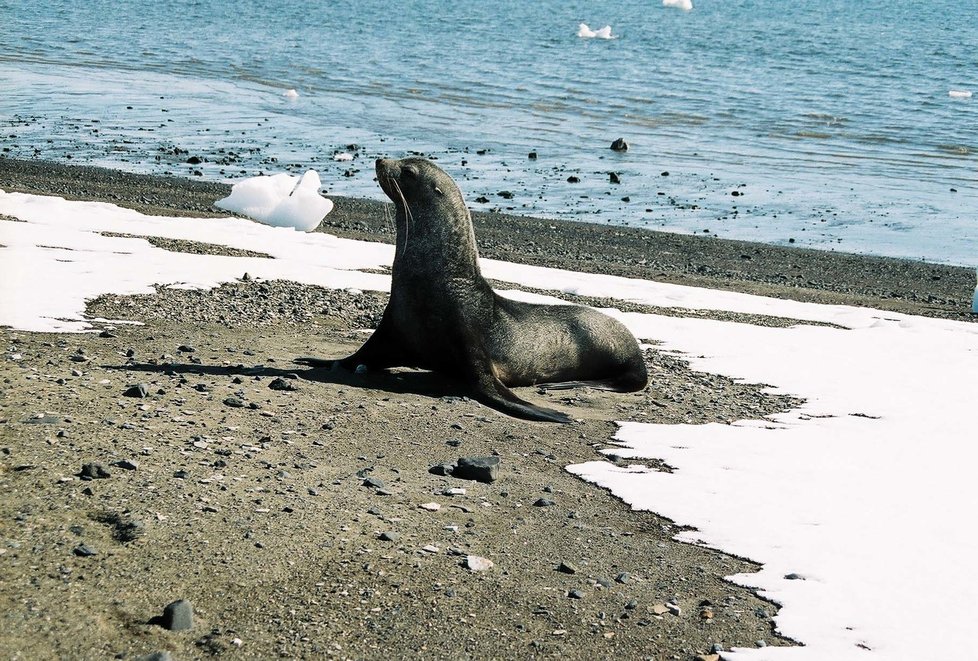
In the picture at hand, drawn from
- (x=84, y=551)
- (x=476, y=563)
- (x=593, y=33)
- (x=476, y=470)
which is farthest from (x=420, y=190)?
(x=593, y=33)

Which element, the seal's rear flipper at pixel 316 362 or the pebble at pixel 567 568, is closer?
the pebble at pixel 567 568

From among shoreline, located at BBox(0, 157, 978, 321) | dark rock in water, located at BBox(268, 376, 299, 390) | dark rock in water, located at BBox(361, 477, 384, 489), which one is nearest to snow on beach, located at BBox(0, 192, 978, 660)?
shoreline, located at BBox(0, 157, 978, 321)

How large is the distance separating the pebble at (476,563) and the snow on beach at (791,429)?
45.6 inches

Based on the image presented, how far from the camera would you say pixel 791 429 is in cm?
828

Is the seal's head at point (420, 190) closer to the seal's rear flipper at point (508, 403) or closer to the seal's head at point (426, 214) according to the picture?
the seal's head at point (426, 214)

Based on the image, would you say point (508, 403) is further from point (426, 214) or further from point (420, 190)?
point (420, 190)

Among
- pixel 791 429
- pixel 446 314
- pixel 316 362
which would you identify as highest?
pixel 446 314

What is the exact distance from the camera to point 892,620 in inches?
199

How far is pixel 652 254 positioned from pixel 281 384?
32.0 feet

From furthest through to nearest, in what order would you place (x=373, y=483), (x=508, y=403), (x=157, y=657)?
(x=508, y=403) → (x=373, y=483) → (x=157, y=657)

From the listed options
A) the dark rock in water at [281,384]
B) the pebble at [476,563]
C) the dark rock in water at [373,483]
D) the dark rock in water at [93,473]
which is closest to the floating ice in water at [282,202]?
the dark rock in water at [281,384]

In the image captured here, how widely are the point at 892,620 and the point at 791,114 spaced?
29795mm

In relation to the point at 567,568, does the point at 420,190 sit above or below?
above

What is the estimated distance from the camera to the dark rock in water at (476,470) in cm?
650
